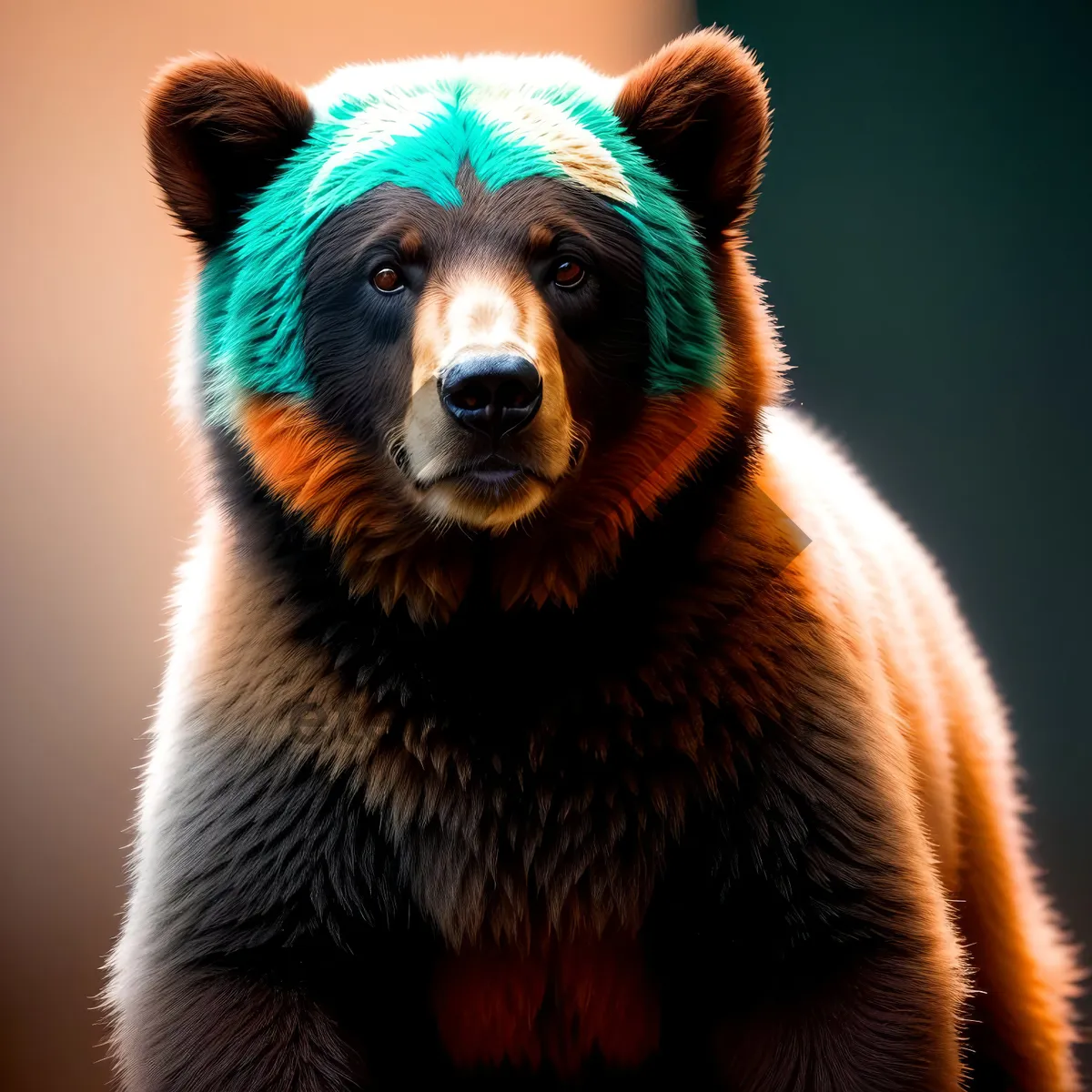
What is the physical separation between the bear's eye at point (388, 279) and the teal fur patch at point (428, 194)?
10 cm

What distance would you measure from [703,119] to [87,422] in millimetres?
1002

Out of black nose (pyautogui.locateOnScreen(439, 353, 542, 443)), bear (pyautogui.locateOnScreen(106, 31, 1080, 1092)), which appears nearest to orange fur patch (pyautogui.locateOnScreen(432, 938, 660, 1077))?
bear (pyautogui.locateOnScreen(106, 31, 1080, 1092))

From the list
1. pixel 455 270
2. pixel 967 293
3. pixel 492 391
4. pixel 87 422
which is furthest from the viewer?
pixel 967 293

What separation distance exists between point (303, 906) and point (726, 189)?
1006 mm

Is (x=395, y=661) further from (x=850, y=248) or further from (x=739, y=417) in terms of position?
(x=850, y=248)

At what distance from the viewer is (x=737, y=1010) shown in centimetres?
138

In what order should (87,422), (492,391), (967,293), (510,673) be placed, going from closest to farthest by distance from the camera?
(492,391) < (510,673) < (87,422) < (967,293)

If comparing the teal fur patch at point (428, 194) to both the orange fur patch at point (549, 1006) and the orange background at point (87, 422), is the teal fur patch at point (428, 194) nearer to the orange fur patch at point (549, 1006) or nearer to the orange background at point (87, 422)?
the orange background at point (87, 422)

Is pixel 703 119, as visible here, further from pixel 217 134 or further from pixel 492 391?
pixel 217 134

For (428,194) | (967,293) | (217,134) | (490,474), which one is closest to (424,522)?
(490,474)

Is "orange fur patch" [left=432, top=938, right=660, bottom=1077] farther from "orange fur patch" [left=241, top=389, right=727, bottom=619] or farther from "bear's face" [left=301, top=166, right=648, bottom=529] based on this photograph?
"bear's face" [left=301, top=166, right=648, bottom=529]

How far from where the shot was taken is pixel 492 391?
1161mm

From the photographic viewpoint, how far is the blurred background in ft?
5.58

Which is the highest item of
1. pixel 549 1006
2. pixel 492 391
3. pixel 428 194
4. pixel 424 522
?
pixel 428 194
